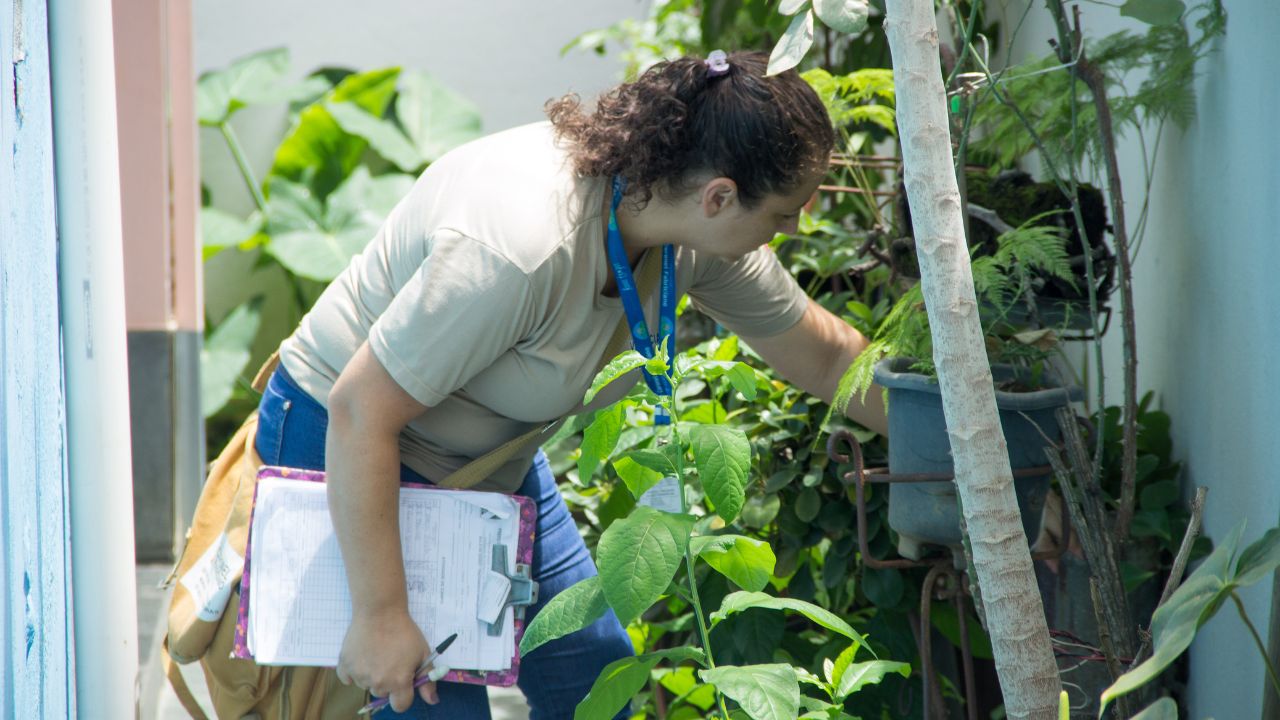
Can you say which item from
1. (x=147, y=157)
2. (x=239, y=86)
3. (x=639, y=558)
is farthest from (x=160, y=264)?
(x=639, y=558)

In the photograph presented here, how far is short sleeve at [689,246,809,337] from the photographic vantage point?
6.89ft

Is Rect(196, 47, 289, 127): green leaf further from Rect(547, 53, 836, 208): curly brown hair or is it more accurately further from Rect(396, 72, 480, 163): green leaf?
Rect(547, 53, 836, 208): curly brown hair

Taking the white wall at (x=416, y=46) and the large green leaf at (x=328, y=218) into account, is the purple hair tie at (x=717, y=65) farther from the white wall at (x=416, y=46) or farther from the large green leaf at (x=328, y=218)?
the white wall at (x=416, y=46)

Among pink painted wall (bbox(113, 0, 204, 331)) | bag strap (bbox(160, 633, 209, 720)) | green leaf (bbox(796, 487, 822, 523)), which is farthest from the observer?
pink painted wall (bbox(113, 0, 204, 331))

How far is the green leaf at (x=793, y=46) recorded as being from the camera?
143 cm

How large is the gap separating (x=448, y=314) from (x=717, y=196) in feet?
1.39

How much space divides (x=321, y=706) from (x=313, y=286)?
4.33 m

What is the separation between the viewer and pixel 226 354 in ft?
18.9

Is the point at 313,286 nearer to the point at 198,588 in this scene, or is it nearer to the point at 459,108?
the point at 459,108

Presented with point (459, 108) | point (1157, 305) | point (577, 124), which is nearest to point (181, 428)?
point (459, 108)

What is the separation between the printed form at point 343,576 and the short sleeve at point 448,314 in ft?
0.87

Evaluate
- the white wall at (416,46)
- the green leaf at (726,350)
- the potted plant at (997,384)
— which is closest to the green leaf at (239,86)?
the white wall at (416,46)

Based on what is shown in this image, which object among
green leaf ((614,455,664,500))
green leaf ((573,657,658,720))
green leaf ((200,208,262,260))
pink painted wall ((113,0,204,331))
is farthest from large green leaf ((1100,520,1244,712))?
green leaf ((200,208,262,260))

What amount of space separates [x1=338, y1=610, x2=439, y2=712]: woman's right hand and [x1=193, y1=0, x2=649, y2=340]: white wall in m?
4.41
